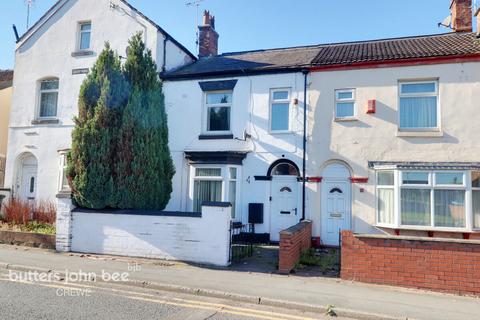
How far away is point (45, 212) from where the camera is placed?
45.5 feet

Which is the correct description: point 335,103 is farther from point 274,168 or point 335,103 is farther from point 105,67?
point 105,67

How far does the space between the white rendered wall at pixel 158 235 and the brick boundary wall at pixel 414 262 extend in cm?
291

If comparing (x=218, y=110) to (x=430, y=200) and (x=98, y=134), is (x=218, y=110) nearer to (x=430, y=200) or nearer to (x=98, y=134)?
(x=98, y=134)

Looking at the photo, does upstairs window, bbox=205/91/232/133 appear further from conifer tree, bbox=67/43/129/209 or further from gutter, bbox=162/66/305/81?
conifer tree, bbox=67/43/129/209

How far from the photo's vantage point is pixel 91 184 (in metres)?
9.89

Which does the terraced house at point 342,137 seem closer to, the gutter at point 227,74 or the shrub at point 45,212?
the gutter at point 227,74

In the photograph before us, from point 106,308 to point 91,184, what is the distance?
4.95 metres

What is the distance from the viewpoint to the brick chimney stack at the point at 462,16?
14359 millimetres

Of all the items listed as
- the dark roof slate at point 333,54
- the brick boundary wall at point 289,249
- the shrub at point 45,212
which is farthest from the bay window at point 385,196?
the shrub at point 45,212

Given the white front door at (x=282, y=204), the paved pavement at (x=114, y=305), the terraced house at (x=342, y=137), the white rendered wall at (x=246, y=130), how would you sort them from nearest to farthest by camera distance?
the paved pavement at (x=114, y=305), the terraced house at (x=342, y=137), the white front door at (x=282, y=204), the white rendered wall at (x=246, y=130)

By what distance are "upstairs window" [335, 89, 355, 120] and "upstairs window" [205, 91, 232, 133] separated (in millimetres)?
3909

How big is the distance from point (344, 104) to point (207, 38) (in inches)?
333

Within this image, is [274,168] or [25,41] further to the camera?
[25,41]

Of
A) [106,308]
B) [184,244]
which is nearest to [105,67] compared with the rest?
[184,244]
